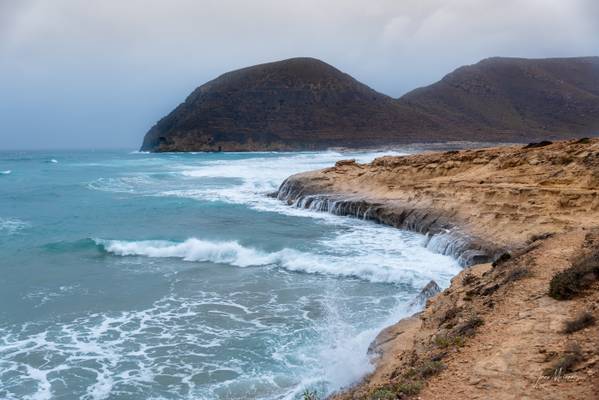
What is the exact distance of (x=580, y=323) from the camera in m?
4.42

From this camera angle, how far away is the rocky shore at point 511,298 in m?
3.92

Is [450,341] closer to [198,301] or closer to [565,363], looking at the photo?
[565,363]

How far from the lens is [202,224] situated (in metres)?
17.8

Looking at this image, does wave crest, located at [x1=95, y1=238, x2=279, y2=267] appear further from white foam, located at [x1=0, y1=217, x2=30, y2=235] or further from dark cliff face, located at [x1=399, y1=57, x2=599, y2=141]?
dark cliff face, located at [x1=399, y1=57, x2=599, y2=141]

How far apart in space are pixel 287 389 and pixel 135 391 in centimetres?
191

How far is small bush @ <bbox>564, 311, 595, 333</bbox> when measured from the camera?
14.5 ft

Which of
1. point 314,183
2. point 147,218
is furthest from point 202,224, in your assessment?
point 314,183

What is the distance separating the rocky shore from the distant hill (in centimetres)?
5948

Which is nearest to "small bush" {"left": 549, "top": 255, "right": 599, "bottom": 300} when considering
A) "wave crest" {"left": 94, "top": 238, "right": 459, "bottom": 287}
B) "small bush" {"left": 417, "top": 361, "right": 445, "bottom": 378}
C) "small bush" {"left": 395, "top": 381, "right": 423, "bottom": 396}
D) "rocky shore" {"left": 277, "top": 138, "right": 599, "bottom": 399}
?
"rocky shore" {"left": 277, "top": 138, "right": 599, "bottom": 399}

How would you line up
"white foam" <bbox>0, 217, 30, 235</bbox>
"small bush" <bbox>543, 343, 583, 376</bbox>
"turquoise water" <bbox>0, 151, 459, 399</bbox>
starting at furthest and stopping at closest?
"white foam" <bbox>0, 217, 30, 235</bbox>
"turquoise water" <bbox>0, 151, 459, 399</bbox>
"small bush" <bbox>543, 343, 583, 376</bbox>

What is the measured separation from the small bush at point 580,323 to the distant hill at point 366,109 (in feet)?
227

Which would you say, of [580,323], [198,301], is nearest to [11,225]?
[198,301]

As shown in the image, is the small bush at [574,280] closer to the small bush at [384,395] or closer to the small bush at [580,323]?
the small bush at [580,323]

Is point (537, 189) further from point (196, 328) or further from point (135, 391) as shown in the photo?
point (135, 391)
